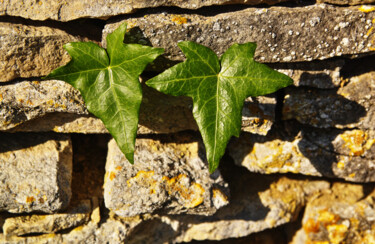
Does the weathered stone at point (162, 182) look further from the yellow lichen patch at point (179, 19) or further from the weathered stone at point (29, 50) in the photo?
the yellow lichen patch at point (179, 19)

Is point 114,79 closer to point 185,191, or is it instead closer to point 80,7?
point 80,7

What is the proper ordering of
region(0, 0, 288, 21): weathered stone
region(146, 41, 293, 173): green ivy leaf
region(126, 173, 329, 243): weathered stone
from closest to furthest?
region(146, 41, 293, 173): green ivy leaf < region(0, 0, 288, 21): weathered stone < region(126, 173, 329, 243): weathered stone

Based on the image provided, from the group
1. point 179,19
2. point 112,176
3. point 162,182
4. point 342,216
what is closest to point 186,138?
point 162,182

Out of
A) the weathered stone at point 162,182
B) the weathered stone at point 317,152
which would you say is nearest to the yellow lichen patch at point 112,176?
the weathered stone at point 162,182

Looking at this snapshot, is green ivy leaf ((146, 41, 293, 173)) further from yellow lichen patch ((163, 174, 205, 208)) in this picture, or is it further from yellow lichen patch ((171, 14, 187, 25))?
Result: yellow lichen patch ((163, 174, 205, 208))

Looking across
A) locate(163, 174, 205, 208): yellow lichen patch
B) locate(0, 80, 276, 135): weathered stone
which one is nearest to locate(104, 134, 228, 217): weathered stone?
locate(163, 174, 205, 208): yellow lichen patch
